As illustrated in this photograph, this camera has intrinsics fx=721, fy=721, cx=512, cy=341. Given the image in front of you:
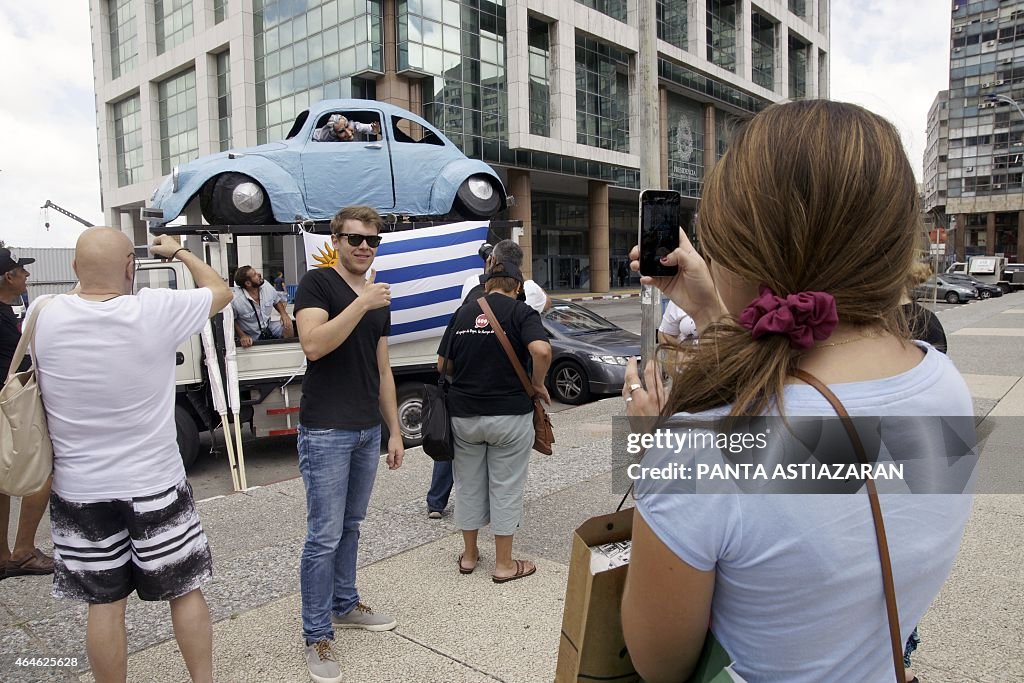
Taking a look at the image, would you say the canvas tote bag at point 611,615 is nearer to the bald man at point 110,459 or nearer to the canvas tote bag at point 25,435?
the bald man at point 110,459

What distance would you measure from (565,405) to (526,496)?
4.62 meters


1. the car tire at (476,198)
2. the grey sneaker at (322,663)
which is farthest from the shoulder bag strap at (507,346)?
the car tire at (476,198)

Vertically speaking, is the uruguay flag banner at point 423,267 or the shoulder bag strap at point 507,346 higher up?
the uruguay flag banner at point 423,267

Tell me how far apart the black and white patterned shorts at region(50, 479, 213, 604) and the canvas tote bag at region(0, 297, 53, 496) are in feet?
0.42

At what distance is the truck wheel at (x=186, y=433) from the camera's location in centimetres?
669

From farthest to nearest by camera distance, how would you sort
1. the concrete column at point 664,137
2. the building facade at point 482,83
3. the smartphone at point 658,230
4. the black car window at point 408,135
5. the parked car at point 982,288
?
1. the concrete column at point 664,137
2. the parked car at point 982,288
3. the building facade at point 482,83
4. the black car window at point 408,135
5. the smartphone at point 658,230

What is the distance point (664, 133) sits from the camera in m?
42.6

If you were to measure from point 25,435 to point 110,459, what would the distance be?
0.31 m

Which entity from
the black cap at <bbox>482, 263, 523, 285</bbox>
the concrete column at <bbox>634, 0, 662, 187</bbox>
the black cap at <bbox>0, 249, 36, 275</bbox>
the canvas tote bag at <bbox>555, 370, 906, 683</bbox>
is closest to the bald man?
the canvas tote bag at <bbox>555, 370, 906, 683</bbox>

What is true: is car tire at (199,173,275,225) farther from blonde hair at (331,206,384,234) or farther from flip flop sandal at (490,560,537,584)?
flip flop sandal at (490,560,537,584)

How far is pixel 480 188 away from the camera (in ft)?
27.1

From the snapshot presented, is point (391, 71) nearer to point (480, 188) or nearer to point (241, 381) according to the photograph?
point (480, 188)

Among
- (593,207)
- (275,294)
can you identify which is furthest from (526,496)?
(593,207)

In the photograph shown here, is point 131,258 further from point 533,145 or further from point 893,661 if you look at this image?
point 533,145
